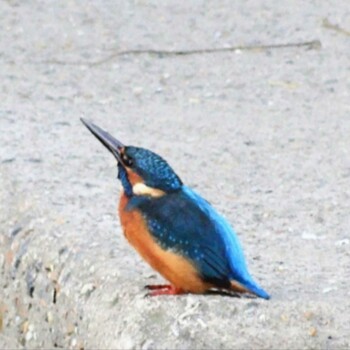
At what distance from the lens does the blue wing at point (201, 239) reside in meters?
3.61

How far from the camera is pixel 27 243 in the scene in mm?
4363

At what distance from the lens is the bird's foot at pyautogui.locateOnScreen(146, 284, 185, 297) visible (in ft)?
12.1

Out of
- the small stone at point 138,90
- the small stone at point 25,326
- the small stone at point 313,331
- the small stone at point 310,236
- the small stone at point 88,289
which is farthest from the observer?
the small stone at point 138,90

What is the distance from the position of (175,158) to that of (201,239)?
5.29 ft

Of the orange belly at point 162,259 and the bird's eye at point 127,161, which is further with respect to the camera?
the bird's eye at point 127,161

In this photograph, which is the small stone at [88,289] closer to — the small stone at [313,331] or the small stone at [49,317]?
the small stone at [49,317]

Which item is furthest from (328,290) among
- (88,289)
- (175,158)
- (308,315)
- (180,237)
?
(175,158)

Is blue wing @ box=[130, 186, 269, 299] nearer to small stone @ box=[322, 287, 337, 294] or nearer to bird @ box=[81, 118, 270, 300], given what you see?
bird @ box=[81, 118, 270, 300]

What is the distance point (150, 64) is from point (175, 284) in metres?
2.84

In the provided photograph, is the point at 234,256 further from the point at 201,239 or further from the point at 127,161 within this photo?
the point at 127,161

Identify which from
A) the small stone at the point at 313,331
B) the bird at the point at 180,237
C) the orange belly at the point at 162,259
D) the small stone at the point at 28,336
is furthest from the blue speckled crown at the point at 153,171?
the small stone at the point at 28,336

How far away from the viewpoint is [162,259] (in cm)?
362

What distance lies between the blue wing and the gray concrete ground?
9 cm

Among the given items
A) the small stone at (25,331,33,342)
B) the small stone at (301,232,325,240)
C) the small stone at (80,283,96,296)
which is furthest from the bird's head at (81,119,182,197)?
the small stone at (301,232,325,240)
